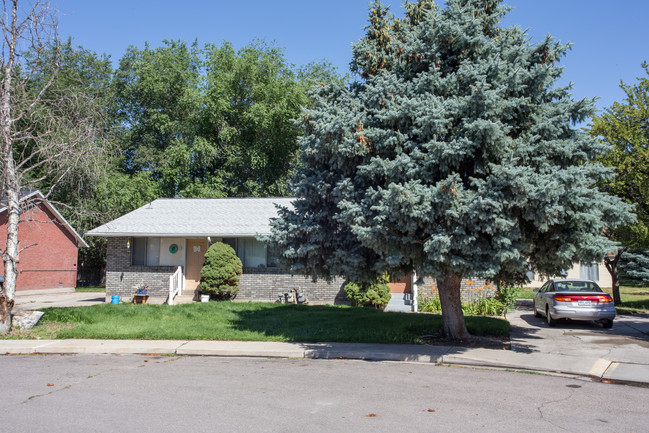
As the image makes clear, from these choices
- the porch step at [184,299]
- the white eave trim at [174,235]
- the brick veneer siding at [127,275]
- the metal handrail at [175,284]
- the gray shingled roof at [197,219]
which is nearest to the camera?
the metal handrail at [175,284]

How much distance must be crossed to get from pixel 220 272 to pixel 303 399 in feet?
41.7

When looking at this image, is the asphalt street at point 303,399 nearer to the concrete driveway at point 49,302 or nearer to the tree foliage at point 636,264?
the concrete driveway at point 49,302

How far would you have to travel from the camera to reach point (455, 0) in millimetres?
10344

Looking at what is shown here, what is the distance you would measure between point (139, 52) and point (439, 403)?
38329mm

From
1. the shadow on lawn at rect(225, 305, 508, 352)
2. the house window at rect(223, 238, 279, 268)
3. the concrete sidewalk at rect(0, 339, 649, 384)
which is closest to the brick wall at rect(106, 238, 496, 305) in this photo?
the house window at rect(223, 238, 279, 268)

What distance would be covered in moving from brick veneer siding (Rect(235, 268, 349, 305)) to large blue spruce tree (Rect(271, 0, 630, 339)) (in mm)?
8175

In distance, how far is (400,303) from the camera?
18281 millimetres

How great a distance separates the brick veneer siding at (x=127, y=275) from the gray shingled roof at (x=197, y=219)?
977mm

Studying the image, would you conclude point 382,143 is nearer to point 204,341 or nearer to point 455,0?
point 455,0

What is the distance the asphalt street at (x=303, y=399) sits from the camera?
18.3ft

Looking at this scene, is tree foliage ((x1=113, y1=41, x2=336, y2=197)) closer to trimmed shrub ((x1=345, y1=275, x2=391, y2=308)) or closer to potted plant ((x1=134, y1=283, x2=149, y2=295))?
potted plant ((x1=134, y1=283, x2=149, y2=295))

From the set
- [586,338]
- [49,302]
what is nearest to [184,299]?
[49,302]

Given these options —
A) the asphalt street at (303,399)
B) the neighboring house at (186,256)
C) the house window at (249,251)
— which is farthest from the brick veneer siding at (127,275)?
the asphalt street at (303,399)

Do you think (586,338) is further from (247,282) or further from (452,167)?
(247,282)
